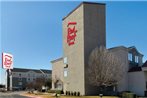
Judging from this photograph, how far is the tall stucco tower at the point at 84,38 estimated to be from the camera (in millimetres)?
55250

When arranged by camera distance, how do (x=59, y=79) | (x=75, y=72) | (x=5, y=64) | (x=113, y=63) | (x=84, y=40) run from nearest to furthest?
(x=5, y=64)
(x=113, y=63)
(x=84, y=40)
(x=75, y=72)
(x=59, y=79)

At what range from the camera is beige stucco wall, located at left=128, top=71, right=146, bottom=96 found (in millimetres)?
52344

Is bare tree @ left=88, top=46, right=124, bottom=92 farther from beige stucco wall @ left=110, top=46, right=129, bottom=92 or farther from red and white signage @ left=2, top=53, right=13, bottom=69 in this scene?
red and white signage @ left=2, top=53, right=13, bottom=69

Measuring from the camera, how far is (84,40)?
55.5 m

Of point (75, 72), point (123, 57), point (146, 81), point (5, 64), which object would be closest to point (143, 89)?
point (146, 81)

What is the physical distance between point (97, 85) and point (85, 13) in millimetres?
14831

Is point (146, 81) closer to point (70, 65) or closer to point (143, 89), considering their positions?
point (143, 89)

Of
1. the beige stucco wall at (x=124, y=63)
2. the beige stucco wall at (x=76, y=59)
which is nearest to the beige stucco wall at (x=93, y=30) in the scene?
the beige stucco wall at (x=76, y=59)

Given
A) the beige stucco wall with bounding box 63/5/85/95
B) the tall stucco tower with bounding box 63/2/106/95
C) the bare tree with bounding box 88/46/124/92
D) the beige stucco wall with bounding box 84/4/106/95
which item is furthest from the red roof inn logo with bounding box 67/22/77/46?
the bare tree with bounding box 88/46/124/92

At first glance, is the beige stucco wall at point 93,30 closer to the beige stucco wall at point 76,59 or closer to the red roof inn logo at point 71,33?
the beige stucco wall at point 76,59

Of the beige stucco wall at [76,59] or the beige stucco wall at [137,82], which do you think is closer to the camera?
the beige stucco wall at [137,82]

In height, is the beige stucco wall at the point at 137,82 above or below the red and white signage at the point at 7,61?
below

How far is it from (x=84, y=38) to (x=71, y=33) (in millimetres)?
7380

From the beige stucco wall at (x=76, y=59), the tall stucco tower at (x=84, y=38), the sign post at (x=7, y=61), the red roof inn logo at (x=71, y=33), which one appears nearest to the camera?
the sign post at (x=7, y=61)
